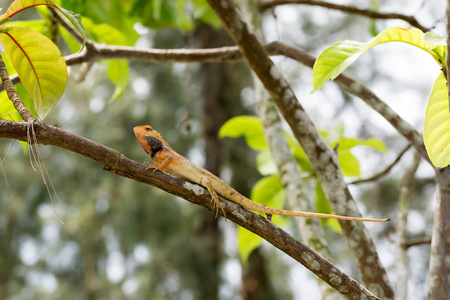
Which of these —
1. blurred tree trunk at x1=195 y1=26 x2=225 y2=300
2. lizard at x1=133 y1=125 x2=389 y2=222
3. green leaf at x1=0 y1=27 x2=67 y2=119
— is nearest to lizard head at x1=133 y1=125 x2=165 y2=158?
lizard at x1=133 y1=125 x2=389 y2=222

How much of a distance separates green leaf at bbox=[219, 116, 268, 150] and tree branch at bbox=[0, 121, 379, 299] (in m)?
1.23

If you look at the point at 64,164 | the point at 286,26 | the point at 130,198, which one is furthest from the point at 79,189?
the point at 286,26

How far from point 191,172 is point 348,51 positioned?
0.92 meters

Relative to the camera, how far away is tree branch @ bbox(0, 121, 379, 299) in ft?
4.08

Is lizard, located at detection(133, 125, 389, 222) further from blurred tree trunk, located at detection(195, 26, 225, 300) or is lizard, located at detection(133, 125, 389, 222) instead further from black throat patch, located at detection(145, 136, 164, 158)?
blurred tree trunk, located at detection(195, 26, 225, 300)

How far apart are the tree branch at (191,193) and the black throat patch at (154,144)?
2.46ft

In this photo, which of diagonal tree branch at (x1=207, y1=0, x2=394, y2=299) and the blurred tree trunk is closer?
diagonal tree branch at (x1=207, y1=0, x2=394, y2=299)

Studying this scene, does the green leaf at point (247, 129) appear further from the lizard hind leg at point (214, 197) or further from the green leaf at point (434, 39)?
the green leaf at point (434, 39)

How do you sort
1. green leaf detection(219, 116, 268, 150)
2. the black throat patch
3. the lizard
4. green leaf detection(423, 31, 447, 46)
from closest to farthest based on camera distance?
green leaf detection(423, 31, 447, 46) → the lizard → the black throat patch → green leaf detection(219, 116, 268, 150)

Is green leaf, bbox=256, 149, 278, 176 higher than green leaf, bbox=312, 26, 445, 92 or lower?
higher

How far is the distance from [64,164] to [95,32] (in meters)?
8.92

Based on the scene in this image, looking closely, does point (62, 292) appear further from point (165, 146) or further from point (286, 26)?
point (165, 146)

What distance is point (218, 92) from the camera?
7.01 m

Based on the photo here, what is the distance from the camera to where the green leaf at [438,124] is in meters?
1.37
